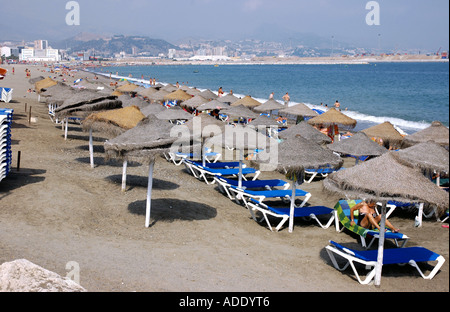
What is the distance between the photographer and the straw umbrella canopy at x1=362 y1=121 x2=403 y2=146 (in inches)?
485

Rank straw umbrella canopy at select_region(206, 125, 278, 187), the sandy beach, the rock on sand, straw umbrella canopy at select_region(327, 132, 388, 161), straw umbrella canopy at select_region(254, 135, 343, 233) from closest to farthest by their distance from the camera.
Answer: the rock on sand, the sandy beach, straw umbrella canopy at select_region(254, 135, 343, 233), straw umbrella canopy at select_region(206, 125, 278, 187), straw umbrella canopy at select_region(327, 132, 388, 161)

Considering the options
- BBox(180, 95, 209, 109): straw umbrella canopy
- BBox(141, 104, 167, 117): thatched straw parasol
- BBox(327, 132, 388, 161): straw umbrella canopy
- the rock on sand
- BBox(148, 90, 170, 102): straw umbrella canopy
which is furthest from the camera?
BBox(148, 90, 170, 102): straw umbrella canopy

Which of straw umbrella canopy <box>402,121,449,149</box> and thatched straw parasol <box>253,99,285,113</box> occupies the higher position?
thatched straw parasol <box>253,99,285,113</box>

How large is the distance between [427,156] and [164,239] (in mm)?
5466

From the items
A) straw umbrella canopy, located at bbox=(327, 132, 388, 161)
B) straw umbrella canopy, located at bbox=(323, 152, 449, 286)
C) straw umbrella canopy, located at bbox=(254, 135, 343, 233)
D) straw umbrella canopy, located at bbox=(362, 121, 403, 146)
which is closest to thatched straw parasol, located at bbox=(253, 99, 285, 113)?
straw umbrella canopy, located at bbox=(362, 121, 403, 146)

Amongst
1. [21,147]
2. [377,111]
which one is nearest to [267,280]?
[21,147]

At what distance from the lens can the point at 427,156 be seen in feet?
27.6

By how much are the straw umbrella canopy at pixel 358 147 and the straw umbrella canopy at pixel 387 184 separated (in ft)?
15.5

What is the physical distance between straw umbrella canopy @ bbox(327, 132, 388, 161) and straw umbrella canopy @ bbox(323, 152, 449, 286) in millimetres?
4718

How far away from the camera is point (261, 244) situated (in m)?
7.19

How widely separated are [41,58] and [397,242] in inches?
7836

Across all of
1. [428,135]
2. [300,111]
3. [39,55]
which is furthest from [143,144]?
[39,55]

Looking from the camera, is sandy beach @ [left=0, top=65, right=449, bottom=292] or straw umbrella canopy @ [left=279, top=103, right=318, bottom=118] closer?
sandy beach @ [left=0, top=65, right=449, bottom=292]

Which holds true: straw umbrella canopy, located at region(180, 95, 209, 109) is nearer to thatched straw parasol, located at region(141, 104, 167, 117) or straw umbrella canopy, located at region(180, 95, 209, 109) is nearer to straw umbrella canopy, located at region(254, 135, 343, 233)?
thatched straw parasol, located at region(141, 104, 167, 117)
